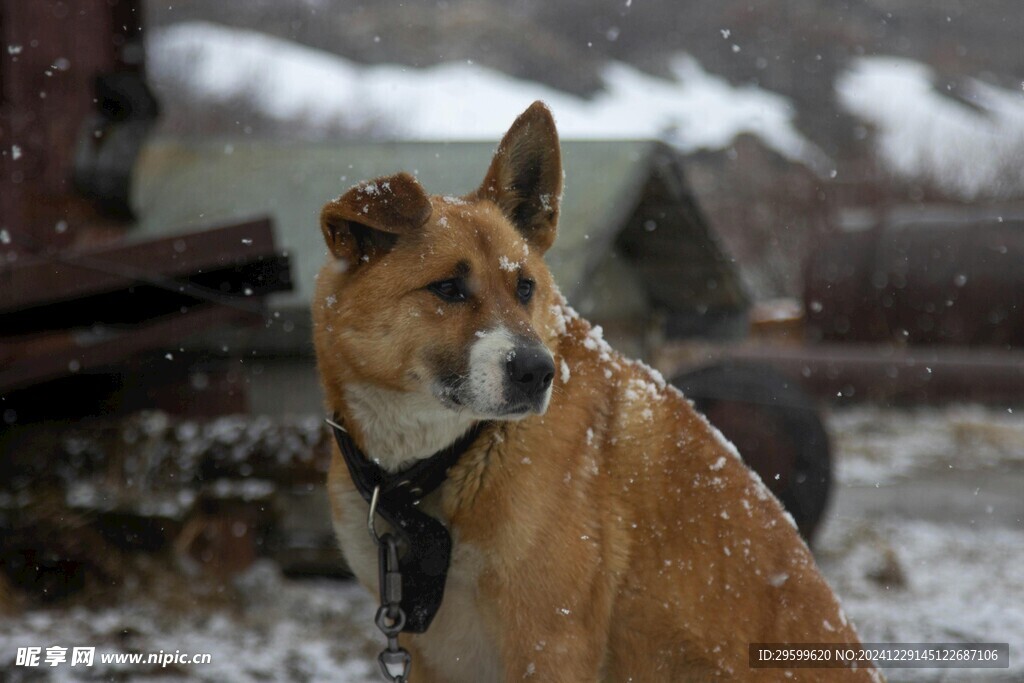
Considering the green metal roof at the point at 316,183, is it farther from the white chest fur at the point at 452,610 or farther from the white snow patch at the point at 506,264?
the white chest fur at the point at 452,610

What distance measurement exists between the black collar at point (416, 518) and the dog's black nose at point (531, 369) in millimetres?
258

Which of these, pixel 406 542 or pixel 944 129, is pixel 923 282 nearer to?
pixel 944 129

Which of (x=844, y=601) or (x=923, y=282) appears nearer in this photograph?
(x=844, y=601)

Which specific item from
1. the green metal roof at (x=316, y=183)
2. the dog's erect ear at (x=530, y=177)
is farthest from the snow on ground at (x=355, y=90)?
the dog's erect ear at (x=530, y=177)

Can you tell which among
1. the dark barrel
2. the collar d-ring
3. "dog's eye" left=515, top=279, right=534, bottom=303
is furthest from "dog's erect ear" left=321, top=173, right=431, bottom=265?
the dark barrel

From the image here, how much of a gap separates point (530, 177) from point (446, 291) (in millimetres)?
377

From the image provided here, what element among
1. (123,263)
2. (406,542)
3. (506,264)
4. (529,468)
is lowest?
(123,263)

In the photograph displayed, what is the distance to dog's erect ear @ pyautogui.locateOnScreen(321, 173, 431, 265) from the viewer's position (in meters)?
2.04

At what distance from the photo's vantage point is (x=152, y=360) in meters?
5.11

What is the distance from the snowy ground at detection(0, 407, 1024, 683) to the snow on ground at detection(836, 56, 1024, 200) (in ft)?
43.4

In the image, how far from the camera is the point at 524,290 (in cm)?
221

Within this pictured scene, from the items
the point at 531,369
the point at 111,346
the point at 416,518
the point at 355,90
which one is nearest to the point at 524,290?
the point at 531,369

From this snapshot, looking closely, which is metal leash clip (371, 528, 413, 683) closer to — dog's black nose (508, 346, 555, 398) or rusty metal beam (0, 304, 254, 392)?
dog's black nose (508, 346, 555, 398)

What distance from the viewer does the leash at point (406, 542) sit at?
6.75 ft
